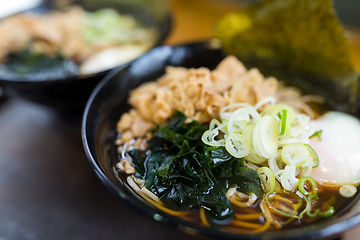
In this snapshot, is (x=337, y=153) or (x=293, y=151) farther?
(x=337, y=153)

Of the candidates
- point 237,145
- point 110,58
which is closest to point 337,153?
point 237,145

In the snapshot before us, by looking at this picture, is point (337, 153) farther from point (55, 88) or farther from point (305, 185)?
point (55, 88)

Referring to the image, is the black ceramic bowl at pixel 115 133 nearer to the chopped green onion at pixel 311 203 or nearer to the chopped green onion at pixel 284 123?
the chopped green onion at pixel 311 203

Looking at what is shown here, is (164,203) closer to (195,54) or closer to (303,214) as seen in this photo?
(303,214)

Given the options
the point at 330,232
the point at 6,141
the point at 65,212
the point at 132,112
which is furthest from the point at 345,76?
the point at 6,141

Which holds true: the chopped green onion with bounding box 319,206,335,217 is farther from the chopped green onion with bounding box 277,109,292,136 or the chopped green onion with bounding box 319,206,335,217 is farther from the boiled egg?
the chopped green onion with bounding box 277,109,292,136

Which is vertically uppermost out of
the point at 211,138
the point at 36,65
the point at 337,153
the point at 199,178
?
the point at 337,153

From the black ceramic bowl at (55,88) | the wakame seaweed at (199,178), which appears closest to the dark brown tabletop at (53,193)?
the wakame seaweed at (199,178)
